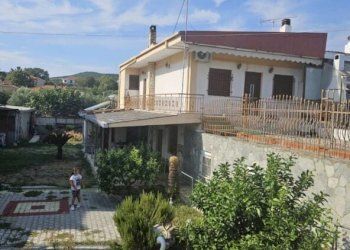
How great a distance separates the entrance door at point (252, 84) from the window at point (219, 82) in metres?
0.95

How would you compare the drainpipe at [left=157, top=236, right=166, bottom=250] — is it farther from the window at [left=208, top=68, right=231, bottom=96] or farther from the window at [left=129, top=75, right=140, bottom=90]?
the window at [left=129, top=75, right=140, bottom=90]

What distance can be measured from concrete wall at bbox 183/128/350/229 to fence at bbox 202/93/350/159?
305mm

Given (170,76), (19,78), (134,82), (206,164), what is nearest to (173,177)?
(206,164)

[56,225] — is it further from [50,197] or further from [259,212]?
[259,212]

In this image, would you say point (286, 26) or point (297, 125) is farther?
point (286, 26)

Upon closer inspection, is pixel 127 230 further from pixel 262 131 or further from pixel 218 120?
pixel 218 120

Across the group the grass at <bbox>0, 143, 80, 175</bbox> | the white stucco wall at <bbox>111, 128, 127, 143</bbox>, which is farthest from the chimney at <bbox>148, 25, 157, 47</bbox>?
the grass at <bbox>0, 143, 80, 175</bbox>

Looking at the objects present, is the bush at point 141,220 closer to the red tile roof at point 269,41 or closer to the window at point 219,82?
the red tile roof at point 269,41

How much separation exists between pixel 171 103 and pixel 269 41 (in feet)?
17.2

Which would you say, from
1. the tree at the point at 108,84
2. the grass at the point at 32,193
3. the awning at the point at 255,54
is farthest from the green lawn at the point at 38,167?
the tree at the point at 108,84

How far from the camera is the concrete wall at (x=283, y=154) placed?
22.5ft

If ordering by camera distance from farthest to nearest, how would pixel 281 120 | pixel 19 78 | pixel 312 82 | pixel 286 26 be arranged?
pixel 19 78 → pixel 286 26 → pixel 312 82 → pixel 281 120

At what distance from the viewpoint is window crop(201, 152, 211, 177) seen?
13.8 m

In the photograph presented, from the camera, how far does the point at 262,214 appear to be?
536cm
